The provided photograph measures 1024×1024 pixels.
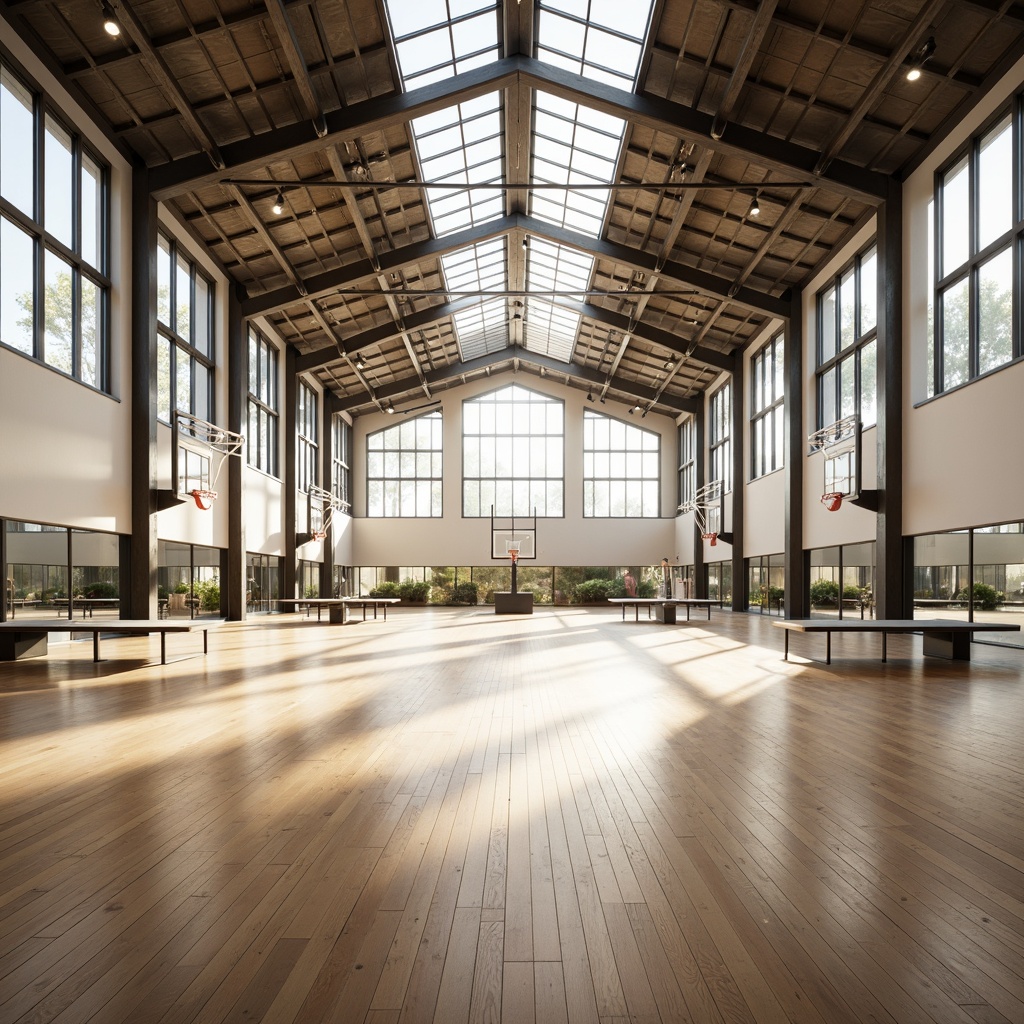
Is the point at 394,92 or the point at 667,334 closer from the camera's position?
the point at 394,92

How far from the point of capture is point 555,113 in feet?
48.7

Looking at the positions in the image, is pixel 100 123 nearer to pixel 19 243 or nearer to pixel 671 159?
pixel 19 243

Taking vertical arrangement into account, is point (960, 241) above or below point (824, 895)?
above

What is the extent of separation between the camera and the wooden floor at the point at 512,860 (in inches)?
92.5

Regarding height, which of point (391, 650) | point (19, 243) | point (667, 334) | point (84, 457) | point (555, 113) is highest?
point (555, 113)

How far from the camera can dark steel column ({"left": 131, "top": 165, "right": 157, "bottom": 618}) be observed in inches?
529

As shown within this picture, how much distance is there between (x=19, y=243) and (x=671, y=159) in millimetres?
10405

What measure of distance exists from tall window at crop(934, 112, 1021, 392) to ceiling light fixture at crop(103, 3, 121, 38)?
11435 mm

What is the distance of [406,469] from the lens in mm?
32562

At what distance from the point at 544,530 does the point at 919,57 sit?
75.3 feet

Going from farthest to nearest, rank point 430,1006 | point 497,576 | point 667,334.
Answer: point 497,576 < point 667,334 < point 430,1006

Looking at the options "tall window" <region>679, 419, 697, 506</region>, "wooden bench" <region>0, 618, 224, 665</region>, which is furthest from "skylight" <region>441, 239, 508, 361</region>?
"wooden bench" <region>0, 618, 224, 665</region>

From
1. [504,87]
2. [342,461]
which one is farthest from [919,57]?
[342,461]

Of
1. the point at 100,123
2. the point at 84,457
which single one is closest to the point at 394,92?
the point at 100,123
